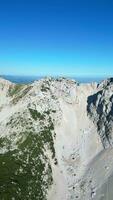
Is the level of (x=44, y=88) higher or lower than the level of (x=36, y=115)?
higher

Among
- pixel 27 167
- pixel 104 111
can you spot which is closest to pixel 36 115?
pixel 104 111

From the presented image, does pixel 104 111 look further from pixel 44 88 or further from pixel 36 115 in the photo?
pixel 44 88

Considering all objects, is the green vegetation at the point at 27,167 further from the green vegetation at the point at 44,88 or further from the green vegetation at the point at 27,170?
the green vegetation at the point at 44,88

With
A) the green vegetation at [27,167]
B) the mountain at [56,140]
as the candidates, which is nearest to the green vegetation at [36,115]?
the mountain at [56,140]

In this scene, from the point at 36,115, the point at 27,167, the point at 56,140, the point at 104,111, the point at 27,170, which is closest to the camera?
the point at 27,170

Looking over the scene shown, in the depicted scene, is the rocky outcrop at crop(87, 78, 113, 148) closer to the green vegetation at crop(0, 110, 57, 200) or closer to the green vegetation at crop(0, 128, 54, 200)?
the green vegetation at crop(0, 110, 57, 200)

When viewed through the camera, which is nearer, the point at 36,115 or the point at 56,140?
the point at 56,140

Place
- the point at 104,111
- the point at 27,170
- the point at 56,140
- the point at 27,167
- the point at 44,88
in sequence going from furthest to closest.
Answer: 1. the point at 44,88
2. the point at 104,111
3. the point at 56,140
4. the point at 27,167
5. the point at 27,170

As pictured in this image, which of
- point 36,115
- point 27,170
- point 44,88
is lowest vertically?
point 27,170

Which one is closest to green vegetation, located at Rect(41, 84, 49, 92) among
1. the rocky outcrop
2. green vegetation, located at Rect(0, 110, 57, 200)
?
the rocky outcrop
